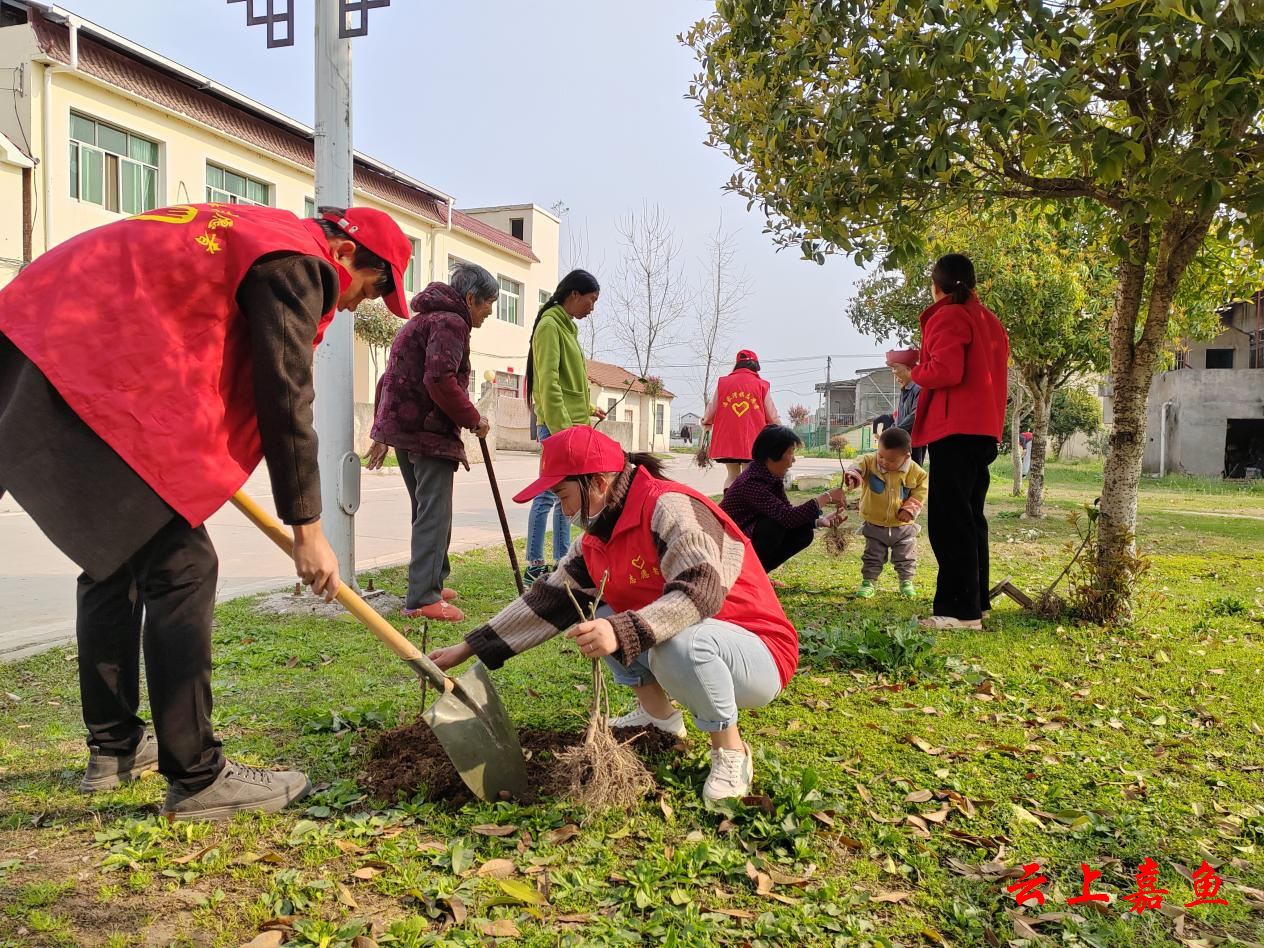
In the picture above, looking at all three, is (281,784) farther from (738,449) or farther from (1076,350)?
(1076,350)

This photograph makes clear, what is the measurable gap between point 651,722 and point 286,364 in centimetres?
176

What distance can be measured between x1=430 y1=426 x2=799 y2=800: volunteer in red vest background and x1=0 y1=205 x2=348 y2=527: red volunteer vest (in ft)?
2.98

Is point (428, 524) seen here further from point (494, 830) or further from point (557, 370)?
point (494, 830)

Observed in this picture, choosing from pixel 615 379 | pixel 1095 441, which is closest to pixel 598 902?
pixel 1095 441

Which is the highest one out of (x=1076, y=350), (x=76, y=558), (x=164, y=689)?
(x=1076, y=350)

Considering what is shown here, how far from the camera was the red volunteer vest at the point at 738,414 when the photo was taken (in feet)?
26.3

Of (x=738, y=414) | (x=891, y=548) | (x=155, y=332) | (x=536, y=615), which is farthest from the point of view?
(x=738, y=414)

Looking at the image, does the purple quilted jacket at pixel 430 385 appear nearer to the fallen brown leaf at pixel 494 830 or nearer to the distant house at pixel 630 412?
the fallen brown leaf at pixel 494 830

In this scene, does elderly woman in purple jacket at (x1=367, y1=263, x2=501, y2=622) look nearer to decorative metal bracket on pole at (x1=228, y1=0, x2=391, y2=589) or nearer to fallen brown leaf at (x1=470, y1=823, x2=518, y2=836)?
decorative metal bracket on pole at (x1=228, y1=0, x2=391, y2=589)

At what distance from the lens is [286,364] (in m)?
2.32

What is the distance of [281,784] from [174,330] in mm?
1336

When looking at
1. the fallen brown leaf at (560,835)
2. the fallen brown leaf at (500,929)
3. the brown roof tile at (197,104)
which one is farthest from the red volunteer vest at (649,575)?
the brown roof tile at (197,104)

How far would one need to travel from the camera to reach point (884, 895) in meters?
2.24

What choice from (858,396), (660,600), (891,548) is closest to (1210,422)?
(891,548)
